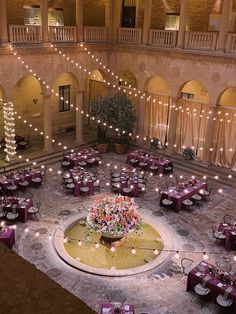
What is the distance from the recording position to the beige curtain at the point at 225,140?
19.2 metres

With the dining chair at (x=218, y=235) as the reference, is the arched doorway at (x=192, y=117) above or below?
above

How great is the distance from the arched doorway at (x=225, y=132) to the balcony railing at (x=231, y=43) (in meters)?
2.10

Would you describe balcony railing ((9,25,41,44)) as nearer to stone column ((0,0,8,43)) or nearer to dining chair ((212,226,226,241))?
stone column ((0,0,8,43))

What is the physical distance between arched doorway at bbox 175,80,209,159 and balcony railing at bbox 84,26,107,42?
18.4 ft

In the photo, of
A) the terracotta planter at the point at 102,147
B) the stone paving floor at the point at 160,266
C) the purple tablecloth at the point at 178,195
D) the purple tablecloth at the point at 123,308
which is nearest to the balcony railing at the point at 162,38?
the terracotta planter at the point at 102,147

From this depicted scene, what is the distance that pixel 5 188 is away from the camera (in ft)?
53.8

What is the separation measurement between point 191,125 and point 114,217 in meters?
10.3

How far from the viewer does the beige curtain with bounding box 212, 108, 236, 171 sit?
1917cm

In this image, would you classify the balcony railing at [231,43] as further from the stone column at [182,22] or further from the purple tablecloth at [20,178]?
the purple tablecloth at [20,178]

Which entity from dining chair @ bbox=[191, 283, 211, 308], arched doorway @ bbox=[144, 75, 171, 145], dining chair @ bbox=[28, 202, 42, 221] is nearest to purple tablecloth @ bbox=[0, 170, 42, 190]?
dining chair @ bbox=[28, 202, 42, 221]

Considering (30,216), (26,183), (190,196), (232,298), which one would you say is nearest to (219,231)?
(190,196)

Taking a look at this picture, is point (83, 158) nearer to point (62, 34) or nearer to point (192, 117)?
point (192, 117)

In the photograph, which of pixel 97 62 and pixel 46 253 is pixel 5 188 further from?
pixel 97 62

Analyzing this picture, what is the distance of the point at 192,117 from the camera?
67.9 ft
